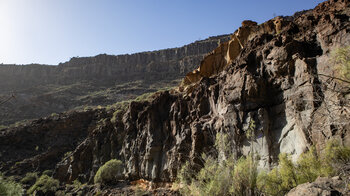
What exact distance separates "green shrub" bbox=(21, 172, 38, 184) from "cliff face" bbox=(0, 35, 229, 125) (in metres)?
24.1

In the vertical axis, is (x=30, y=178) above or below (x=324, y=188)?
below

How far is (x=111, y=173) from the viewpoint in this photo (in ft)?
79.8

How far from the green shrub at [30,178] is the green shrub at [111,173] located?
1172 centimetres

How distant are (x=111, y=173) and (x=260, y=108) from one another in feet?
59.0

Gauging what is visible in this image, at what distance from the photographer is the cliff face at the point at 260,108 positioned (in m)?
11.2

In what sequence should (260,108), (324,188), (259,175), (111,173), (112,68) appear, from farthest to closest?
(112,68)
(111,173)
(260,108)
(259,175)
(324,188)

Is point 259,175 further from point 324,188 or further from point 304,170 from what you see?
point 324,188

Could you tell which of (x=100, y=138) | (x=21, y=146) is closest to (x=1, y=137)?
(x=21, y=146)

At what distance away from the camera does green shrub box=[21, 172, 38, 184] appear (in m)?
29.6

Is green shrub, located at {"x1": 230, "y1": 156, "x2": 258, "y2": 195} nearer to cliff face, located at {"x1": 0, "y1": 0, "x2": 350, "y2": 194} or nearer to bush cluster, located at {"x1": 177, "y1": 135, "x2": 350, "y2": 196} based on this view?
bush cluster, located at {"x1": 177, "y1": 135, "x2": 350, "y2": 196}

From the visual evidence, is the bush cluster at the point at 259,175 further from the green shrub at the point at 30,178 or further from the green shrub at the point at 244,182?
the green shrub at the point at 30,178

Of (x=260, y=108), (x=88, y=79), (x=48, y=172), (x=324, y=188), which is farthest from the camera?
(x=88, y=79)

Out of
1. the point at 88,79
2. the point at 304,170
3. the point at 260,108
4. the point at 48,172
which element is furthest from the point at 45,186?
the point at 88,79

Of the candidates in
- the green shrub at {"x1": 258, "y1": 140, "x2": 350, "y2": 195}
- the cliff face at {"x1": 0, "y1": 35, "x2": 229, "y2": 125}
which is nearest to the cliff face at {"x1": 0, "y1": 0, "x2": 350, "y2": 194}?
the green shrub at {"x1": 258, "y1": 140, "x2": 350, "y2": 195}
